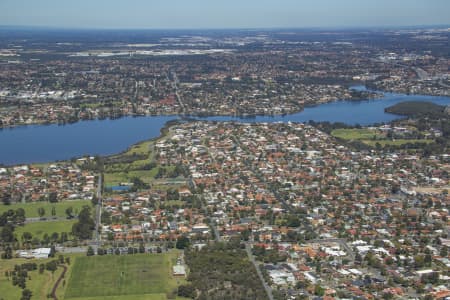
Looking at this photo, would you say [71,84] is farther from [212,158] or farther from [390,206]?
[390,206]

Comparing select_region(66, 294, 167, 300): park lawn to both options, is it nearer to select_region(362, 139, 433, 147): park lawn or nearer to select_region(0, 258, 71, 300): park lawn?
select_region(0, 258, 71, 300): park lawn

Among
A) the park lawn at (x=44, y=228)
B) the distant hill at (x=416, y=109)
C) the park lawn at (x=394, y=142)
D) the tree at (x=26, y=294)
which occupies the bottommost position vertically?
the tree at (x=26, y=294)

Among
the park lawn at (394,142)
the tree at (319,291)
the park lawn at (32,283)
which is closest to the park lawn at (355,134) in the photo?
the park lawn at (394,142)

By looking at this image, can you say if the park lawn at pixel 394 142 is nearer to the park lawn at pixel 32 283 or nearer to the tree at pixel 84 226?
the tree at pixel 84 226

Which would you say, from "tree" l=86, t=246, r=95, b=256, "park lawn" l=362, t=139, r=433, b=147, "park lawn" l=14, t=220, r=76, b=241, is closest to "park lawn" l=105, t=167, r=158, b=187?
"park lawn" l=14, t=220, r=76, b=241

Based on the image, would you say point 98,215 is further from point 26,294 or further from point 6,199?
point 26,294

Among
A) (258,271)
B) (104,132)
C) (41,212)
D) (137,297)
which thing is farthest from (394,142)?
(137,297)
